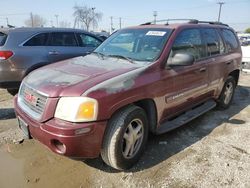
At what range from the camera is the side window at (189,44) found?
3734 mm

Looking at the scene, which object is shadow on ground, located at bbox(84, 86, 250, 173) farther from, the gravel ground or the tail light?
the tail light

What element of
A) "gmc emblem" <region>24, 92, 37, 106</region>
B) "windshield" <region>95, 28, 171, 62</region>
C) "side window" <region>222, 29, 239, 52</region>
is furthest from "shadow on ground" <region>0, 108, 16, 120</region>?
"side window" <region>222, 29, 239, 52</region>

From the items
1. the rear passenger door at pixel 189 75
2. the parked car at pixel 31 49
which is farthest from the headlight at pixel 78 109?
the parked car at pixel 31 49

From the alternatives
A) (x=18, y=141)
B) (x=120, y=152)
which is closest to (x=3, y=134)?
(x=18, y=141)

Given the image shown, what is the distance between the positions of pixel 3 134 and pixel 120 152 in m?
2.22

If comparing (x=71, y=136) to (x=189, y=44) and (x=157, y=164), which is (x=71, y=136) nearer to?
(x=157, y=164)

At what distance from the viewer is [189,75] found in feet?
12.7

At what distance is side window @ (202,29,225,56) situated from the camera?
177 inches

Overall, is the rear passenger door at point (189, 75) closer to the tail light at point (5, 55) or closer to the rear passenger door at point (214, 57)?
the rear passenger door at point (214, 57)

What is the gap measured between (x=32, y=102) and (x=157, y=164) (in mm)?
1712

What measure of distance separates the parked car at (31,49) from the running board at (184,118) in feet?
9.35

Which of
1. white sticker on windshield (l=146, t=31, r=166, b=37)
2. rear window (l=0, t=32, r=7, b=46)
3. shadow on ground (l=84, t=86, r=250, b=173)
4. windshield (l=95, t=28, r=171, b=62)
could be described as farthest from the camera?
rear window (l=0, t=32, r=7, b=46)

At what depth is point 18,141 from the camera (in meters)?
3.83

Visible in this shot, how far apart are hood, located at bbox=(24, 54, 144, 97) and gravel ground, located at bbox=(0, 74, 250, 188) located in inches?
39.9
